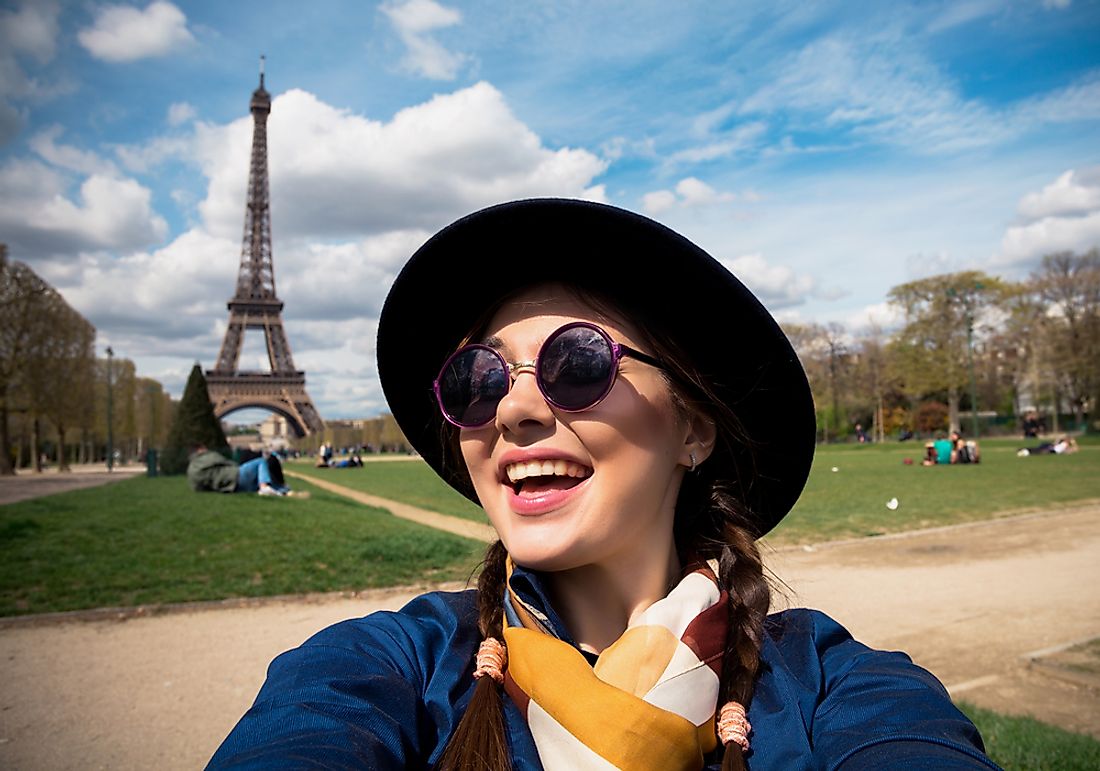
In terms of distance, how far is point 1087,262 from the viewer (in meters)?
43.5

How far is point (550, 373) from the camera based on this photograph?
153 cm

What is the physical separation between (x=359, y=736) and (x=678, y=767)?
0.53m

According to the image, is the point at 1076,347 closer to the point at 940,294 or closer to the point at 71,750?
the point at 940,294

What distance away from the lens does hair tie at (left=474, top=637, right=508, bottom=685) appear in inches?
56.4

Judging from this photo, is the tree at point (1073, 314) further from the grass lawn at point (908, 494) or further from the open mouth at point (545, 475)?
the open mouth at point (545, 475)

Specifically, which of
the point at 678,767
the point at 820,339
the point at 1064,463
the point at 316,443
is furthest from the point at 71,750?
the point at 316,443

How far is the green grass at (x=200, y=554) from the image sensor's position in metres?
8.18

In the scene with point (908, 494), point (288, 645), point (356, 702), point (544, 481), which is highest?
point (544, 481)

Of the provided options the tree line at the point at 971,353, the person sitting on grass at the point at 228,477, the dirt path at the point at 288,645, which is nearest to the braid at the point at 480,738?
the dirt path at the point at 288,645

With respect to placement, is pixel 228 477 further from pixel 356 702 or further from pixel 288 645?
pixel 356 702

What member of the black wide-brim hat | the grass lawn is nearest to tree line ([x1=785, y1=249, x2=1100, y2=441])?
the grass lawn

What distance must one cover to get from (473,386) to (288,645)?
18.0 ft

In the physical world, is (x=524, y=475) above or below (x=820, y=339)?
below

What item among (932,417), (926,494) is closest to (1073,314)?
(932,417)
